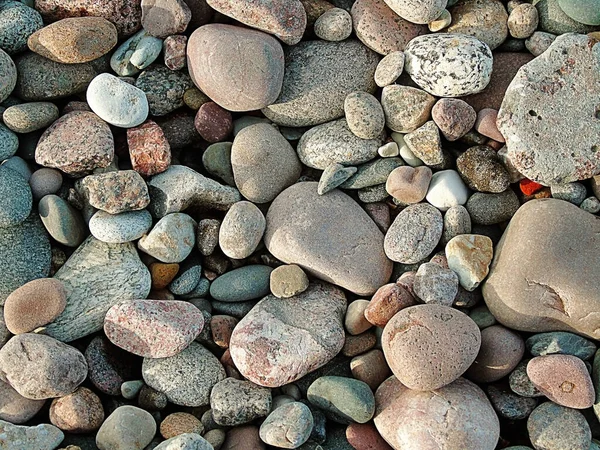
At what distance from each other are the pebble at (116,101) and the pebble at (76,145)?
2.9 inches

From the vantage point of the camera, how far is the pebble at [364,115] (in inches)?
123

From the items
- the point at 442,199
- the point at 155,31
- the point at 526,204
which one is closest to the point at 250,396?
the point at 442,199

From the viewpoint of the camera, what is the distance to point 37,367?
269 cm

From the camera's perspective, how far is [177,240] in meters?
3.03

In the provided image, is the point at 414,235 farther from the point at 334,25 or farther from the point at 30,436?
the point at 30,436

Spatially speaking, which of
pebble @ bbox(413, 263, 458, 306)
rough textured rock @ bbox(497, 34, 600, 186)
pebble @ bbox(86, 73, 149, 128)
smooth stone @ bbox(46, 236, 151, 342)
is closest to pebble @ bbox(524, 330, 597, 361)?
pebble @ bbox(413, 263, 458, 306)

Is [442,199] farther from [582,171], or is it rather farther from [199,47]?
[199,47]

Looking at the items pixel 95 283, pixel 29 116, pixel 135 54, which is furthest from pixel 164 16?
pixel 95 283

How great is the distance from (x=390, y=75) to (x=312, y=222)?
0.83m

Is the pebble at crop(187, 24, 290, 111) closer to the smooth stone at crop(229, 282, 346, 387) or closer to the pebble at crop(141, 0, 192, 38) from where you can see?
the pebble at crop(141, 0, 192, 38)

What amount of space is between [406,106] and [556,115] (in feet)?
2.31

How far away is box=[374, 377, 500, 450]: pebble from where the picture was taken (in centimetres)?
265

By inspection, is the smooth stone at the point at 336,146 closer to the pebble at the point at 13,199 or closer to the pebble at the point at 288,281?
the pebble at the point at 288,281

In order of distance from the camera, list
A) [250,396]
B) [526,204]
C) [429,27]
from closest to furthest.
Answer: [250,396], [526,204], [429,27]
